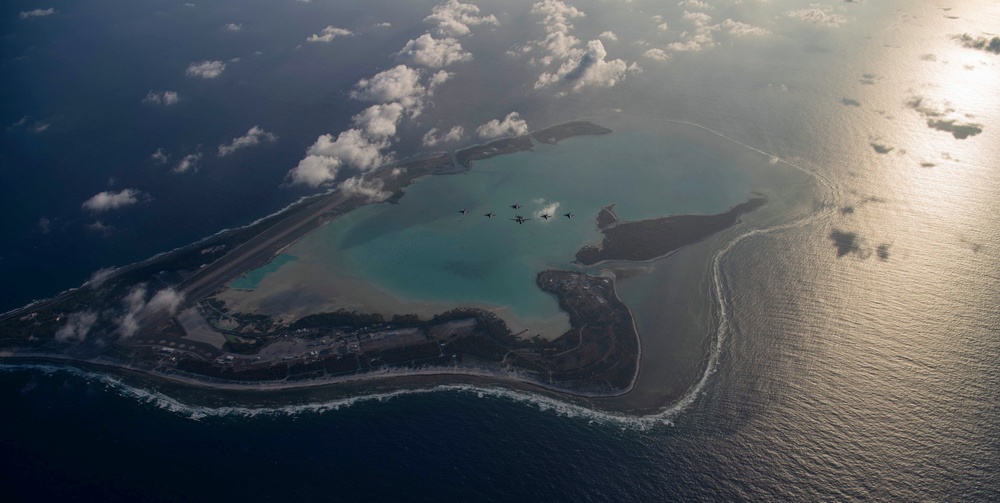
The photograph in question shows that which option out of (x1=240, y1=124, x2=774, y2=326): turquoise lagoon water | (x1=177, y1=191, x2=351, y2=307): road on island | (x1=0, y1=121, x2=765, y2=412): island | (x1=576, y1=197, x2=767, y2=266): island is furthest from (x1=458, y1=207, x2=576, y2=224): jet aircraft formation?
(x1=177, y1=191, x2=351, y2=307): road on island

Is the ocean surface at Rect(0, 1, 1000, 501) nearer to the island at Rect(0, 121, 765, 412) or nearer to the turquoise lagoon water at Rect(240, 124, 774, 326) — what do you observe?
the island at Rect(0, 121, 765, 412)

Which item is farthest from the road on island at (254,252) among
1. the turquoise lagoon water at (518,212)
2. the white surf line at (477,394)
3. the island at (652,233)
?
the island at (652,233)

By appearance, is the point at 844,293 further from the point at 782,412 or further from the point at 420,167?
the point at 420,167

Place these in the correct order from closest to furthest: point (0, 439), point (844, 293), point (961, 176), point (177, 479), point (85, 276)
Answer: point (177, 479) < point (0, 439) < point (844, 293) < point (85, 276) < point (961, 176)

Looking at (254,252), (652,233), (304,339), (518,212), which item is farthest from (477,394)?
(254,252)

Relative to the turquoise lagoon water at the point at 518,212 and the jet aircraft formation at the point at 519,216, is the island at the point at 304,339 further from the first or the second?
the jet aircraft formation at the point at 519,216

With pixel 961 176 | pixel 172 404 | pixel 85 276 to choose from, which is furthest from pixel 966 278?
pixel 85 276

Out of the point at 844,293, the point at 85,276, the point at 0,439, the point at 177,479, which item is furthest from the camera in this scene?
the point at 85,276
